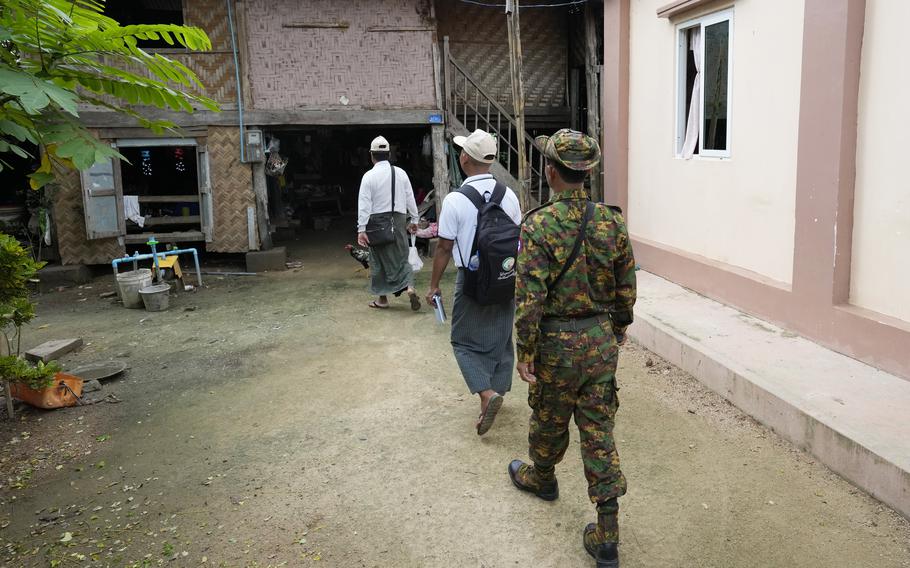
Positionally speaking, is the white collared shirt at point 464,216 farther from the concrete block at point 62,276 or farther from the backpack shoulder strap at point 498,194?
the concrete block at point 62,276

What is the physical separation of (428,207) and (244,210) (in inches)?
118

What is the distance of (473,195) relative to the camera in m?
4.06

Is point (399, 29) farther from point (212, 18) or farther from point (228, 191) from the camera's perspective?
point (228, 191)

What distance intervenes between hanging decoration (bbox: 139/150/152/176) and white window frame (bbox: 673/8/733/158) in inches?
358

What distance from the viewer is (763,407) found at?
14.1 feet

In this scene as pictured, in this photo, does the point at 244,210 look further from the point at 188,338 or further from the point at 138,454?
the point at 138,454

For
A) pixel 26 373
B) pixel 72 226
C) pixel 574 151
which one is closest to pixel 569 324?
pixel 574 151

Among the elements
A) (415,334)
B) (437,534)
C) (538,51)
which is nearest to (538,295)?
(437,534)

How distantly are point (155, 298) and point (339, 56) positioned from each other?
15.1ft

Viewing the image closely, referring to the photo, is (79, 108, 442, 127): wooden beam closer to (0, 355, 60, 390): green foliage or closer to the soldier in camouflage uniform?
(0, 355, 60, 390): green foliage

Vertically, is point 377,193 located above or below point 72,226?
above

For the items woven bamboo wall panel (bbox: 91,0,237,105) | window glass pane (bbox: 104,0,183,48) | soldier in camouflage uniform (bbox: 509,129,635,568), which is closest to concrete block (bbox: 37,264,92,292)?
woven bamboo wall panel (bbox: 91,0,237,105)

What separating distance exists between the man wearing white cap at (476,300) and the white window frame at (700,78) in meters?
3.19

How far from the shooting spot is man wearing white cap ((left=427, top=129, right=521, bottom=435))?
4070 millimetres
